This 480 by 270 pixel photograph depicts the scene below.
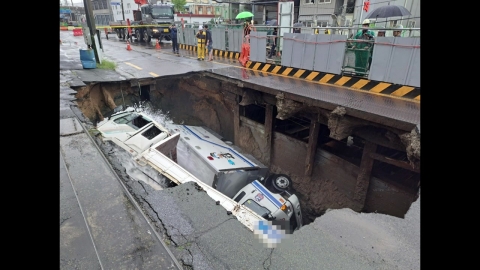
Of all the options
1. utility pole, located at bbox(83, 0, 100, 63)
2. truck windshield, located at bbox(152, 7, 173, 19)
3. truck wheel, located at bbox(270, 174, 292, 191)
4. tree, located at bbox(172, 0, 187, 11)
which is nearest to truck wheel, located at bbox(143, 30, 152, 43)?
truck windshield, located at bbox(152, 7, 173, 19)

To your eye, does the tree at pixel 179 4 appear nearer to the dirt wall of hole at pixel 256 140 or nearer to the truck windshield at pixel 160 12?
the truck windshield at pixel 160 12

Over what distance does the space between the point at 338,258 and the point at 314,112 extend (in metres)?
5.10

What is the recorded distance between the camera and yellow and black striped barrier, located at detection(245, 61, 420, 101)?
22.6 feet

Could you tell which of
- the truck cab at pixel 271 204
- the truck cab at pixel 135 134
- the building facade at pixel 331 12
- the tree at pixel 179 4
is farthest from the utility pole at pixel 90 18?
the tree at pixel 179 4

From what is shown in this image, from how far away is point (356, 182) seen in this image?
7.07 meters

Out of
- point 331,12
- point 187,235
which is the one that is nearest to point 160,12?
point 331,12

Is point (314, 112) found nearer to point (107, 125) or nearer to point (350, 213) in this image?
point (350, 213)

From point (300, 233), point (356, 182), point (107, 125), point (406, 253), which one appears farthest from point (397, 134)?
point (107, 125)

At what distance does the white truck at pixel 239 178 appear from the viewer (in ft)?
22.1

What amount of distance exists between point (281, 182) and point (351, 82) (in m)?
3.82

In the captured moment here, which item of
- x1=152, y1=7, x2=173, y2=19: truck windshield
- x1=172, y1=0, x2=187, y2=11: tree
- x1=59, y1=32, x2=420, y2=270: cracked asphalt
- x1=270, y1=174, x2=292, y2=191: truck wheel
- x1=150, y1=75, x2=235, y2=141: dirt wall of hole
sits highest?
x1=172, y1=0, x2=187, y2=11: tree

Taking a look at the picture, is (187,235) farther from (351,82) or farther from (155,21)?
(155,21)

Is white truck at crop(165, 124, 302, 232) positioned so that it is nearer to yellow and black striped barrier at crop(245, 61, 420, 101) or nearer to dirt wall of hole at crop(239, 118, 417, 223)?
dirt wall of hole at crop(239, 118, 417, 223)
